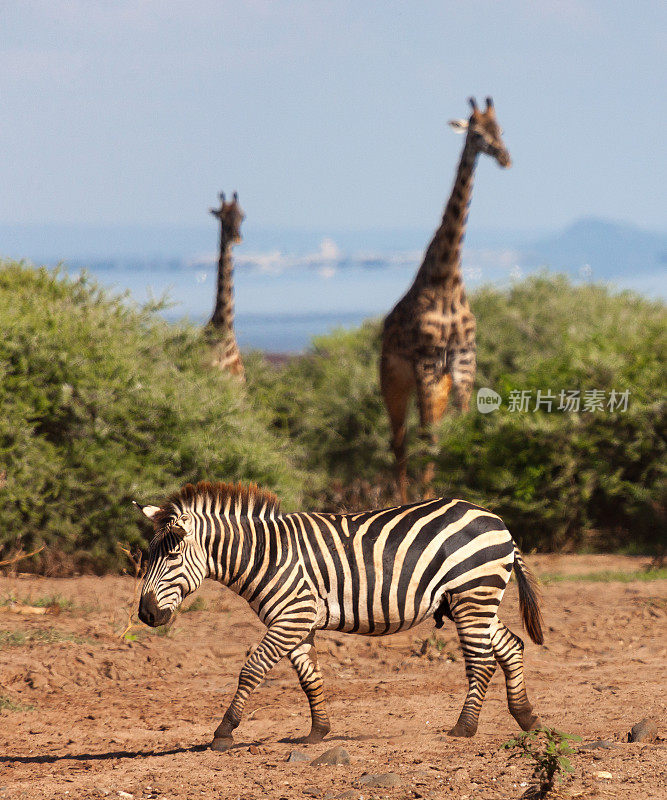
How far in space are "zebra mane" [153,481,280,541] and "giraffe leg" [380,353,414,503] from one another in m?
8.23

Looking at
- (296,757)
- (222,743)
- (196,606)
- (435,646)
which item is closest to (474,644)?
(296,757)

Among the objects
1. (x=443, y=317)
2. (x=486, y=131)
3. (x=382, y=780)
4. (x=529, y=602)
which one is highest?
(x=486, y=131)

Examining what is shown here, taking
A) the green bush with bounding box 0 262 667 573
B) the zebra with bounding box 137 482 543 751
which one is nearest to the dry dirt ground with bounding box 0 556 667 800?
the zebra with bounding box 137 482 543 751

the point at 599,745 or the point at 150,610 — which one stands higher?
the point at 150,610

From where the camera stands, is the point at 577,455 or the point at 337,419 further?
the point at 337,419

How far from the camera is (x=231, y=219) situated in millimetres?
16672

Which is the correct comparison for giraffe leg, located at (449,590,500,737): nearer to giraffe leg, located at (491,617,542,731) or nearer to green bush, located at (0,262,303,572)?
giraffe leg, located at (491,617,542,731)

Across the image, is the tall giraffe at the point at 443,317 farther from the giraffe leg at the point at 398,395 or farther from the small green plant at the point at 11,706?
the small green plant at the point at 11,706

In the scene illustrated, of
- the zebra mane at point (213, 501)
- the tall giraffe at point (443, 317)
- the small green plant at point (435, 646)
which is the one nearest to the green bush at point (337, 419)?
the tall giraffe at point (443, 317)

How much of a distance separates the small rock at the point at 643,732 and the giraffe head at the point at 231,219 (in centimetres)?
1220

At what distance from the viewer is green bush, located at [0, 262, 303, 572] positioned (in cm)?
1193

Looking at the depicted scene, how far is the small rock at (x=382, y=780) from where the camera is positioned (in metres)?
5.07

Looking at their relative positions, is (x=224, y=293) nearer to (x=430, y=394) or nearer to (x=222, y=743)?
(x=430, y=394)

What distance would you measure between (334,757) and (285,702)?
1.93 m
